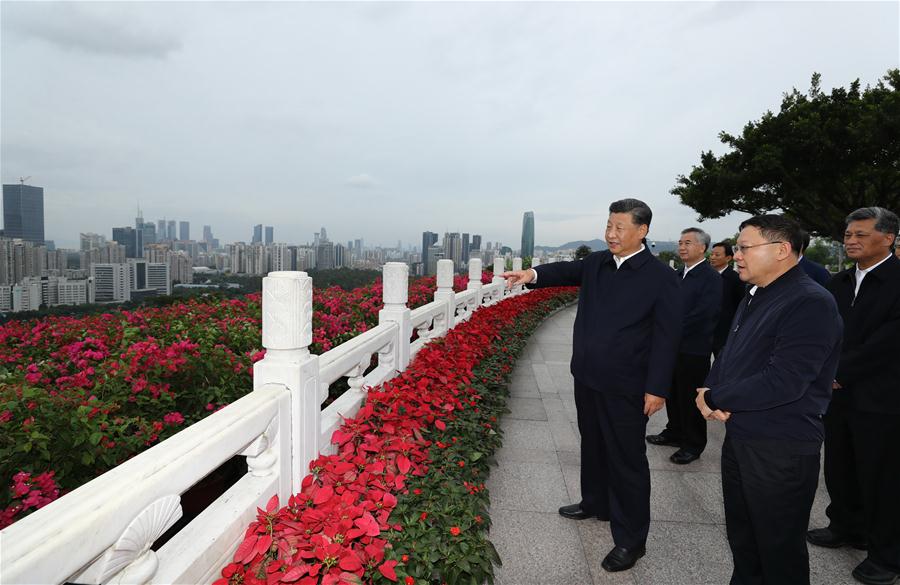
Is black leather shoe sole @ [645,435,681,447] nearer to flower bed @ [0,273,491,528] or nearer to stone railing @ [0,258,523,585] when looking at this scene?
stone railing @ [0,258,523,585]

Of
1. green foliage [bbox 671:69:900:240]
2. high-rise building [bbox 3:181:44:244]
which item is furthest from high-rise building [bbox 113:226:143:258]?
green foliage [bbox 671:69:900:240]

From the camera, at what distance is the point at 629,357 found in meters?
2.78

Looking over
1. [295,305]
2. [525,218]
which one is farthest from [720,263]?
[525,218]

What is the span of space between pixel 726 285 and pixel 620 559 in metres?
3.28

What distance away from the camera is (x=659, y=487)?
12.4 ft

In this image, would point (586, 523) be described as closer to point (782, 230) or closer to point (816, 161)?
point (782, 230)

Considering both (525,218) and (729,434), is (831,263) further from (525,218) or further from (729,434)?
(729,434)

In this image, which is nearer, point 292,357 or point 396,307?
point 292,357

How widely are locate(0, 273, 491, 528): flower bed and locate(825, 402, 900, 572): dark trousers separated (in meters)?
4.11

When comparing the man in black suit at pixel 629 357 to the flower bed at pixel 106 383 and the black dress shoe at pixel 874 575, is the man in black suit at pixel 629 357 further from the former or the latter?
the flower bed at pixel 106 383

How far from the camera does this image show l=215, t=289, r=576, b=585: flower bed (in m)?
1.85

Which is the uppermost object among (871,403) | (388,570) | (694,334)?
(694,334)

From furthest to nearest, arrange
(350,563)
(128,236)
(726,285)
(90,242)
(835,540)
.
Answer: (128,236) < (90,242) < (726,285) < (835,540) < (350,563)

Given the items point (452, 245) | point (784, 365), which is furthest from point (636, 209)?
point (452, 245)
